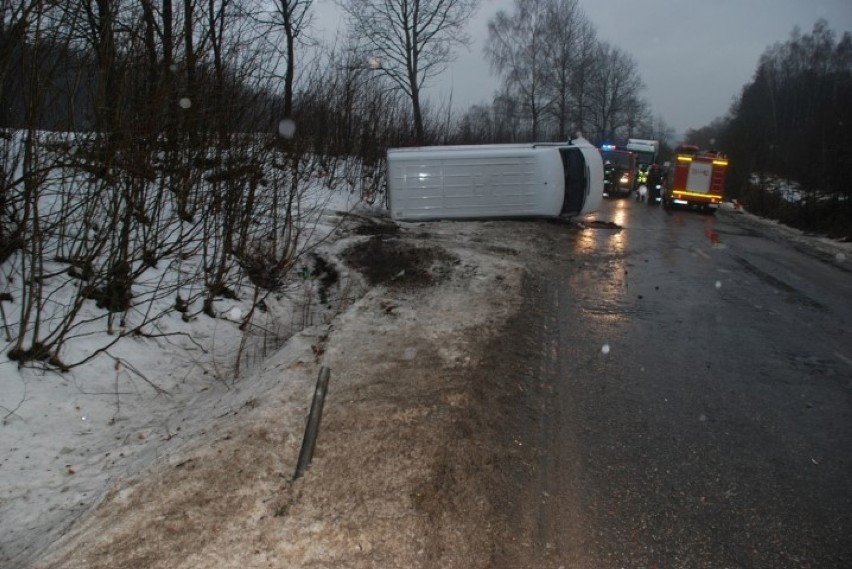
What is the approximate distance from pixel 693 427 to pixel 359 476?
2.66 m

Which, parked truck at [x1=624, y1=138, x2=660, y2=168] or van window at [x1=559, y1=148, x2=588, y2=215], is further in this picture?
parked truck at [x1=624, y1=138, x2=660, y2=168]

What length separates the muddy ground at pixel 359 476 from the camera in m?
2.89

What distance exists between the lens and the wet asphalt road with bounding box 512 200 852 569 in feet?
10.5

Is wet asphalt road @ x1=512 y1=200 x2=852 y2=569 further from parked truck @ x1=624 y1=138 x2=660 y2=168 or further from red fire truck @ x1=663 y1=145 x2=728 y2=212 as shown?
parked truck @ x1=624 y1=138 x2=660 y2=168

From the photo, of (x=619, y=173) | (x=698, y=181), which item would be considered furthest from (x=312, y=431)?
(x=619, y=173)

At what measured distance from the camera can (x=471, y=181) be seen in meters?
15.2

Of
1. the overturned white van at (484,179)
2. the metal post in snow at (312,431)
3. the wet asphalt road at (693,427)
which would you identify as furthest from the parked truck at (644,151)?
the metal post in snow at (312,431)

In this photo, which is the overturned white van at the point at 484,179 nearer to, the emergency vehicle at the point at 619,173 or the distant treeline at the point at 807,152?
the distant treeline at the point at 807,152

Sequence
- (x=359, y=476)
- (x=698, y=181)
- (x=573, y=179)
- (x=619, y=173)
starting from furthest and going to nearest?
(x=619, y=173)
(x=698, y=181)
(x=573, y=179)
(x=359, y=476)

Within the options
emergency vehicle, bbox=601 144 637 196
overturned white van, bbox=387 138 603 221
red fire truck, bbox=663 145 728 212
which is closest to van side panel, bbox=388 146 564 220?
overturned white van, bbox=387 138 603 221

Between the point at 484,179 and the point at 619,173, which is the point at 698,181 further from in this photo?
Answer: the point at 484,179

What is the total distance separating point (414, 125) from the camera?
2255 cm

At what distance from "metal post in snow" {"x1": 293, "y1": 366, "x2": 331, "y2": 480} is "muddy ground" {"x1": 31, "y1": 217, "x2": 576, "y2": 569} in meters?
0.06

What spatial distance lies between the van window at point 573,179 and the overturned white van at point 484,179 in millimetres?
26
